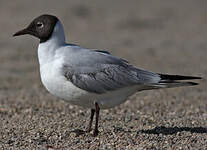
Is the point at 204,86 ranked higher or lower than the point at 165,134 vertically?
higher

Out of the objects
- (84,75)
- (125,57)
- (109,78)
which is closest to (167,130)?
(109,78)

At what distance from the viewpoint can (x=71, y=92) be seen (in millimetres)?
5727

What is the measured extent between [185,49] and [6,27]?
25.3 feet

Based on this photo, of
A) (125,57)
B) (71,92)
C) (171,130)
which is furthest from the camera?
(125,57)

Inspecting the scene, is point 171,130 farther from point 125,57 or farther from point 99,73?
point 125,57

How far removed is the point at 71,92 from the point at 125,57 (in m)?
8.61

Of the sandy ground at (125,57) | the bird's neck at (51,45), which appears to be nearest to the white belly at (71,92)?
the bird's neck at (51,45)

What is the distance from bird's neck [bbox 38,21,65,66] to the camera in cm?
582

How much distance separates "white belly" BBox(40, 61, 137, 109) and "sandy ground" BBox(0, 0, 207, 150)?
1.49 feet

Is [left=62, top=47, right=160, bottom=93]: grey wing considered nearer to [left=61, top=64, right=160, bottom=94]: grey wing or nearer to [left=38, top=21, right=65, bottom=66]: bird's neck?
[left=61, top=64, right=160, bottom=94]: grey wing

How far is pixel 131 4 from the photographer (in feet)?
78.4

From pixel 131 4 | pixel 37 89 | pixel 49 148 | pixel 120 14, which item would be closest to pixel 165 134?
pixel 49 148

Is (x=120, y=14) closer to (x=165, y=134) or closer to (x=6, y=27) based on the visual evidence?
(x=6, y=27)

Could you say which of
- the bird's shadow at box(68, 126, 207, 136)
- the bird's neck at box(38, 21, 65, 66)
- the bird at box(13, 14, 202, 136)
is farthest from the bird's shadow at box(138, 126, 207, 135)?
the bird's neck at box(38, 21, 65, 66)
